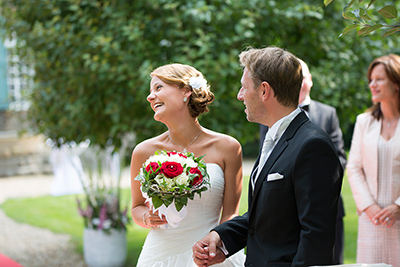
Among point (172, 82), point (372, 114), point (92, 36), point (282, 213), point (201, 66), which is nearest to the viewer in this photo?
point (282, 213)

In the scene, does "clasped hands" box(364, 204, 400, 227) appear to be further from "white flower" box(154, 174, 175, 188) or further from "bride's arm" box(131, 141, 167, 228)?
"white flower" box(154, 174, 175, 188)

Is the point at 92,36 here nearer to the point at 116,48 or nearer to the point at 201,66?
the point at 116,48

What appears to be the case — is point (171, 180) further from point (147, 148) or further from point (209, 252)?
point (147, 148)

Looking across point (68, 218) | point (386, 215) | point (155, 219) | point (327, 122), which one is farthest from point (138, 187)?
point (68, 218)

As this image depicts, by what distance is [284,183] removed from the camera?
2.24 metres

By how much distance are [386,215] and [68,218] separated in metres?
7.29

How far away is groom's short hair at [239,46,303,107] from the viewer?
230cm

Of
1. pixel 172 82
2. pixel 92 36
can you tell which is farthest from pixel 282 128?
pixel 92 36

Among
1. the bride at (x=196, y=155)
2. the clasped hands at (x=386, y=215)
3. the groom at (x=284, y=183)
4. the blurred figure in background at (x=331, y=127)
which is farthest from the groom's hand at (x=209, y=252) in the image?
the blurred figure in background at (x=331, y=127)

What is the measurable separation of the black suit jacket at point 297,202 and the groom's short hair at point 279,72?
0.14 meters

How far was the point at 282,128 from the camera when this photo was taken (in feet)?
7.84

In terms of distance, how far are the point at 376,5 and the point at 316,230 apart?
4060mm

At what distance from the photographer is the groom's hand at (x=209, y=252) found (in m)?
2.51

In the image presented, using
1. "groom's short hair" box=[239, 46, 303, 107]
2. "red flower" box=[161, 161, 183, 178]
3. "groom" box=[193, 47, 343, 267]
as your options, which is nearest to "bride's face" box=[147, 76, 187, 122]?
"red flower" box=[161, 161, 183, 178]
